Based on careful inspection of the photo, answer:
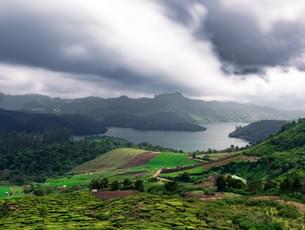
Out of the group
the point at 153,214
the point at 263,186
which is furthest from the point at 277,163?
the point at 153,214

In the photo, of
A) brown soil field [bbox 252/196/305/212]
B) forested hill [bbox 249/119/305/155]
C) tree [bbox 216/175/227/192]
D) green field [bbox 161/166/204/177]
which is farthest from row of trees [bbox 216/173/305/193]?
forested hill [bbox 249/119/305/155]

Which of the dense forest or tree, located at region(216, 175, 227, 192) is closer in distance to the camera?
tree, located at region(216, 175, 227, 192)

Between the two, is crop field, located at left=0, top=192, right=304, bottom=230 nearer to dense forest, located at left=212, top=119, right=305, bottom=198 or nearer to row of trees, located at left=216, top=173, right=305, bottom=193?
row of trees, located at left=216, top=173, right=305, bottom=193

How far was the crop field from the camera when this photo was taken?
49650 mm

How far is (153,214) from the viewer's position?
53.9 meters

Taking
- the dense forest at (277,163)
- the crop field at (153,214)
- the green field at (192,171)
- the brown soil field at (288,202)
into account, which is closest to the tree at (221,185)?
the dense forest at (277,163)

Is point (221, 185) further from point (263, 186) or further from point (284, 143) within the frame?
point (284, 143)

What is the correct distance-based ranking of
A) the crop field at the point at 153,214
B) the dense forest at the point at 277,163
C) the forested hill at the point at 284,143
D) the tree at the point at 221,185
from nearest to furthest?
1. the crop field at the point at 153,214
2. the tree at the point at 221,185
3. the dense forest at the point at 277,163
4. the forested hill at the point at 284,143

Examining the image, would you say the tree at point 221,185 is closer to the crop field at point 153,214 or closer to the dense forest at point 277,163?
the dense forest at point 277,163

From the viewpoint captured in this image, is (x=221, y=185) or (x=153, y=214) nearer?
(x=153, y=214)

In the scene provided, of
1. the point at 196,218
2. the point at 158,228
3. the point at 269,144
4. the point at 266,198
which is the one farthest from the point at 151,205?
the point at 269,144

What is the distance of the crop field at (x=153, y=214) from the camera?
1955 inches

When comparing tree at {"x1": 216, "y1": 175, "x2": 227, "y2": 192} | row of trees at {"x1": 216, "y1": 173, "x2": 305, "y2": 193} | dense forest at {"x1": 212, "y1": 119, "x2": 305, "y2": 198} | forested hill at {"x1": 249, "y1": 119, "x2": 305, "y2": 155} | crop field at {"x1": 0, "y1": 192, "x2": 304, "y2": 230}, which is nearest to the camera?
crop field at {"x1": 0, "y1": 192, "x2": 304, "y2": 230}

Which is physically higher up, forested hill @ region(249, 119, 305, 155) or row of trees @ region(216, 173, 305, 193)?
forested hill @ region(249, 119, 305, 155)
